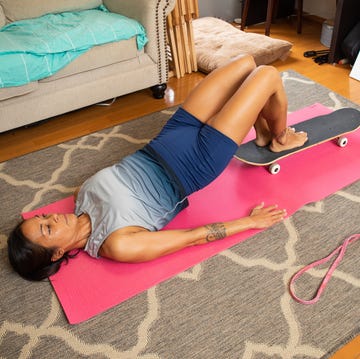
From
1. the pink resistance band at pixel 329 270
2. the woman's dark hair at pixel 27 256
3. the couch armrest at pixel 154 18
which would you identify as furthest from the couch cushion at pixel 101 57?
the pink resistance band at pixel 329 270

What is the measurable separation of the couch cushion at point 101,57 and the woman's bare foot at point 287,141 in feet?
3.91

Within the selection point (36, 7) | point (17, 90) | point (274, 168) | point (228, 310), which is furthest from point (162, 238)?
point (36, 7)

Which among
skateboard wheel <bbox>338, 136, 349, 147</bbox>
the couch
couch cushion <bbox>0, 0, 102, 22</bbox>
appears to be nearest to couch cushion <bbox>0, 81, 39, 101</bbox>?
the couch

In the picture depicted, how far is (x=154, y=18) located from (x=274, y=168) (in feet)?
4.43

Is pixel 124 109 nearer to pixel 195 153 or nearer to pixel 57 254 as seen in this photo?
pixel 195 153

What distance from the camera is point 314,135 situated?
7.62 ft

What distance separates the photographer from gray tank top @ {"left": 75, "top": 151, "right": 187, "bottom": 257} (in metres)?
1.72

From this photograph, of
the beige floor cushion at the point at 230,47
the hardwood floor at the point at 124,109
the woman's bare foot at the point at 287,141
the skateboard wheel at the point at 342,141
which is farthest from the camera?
the beige floor cushion at the point at 230,47

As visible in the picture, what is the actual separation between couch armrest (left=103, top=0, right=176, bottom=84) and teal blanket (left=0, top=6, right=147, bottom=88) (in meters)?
0.07

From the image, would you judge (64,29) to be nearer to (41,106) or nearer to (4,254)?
(41,106)

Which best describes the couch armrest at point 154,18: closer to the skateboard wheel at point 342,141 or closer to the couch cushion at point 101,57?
the couch cushion at point 101,57

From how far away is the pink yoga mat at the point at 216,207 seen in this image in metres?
1.72

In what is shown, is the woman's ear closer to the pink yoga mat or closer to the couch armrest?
the pink yoga mat

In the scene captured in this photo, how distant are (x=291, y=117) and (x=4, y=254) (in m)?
1.86
